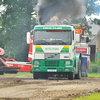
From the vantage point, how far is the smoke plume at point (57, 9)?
89.9ft

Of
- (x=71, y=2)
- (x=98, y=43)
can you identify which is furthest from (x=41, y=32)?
(x=98, y=43)

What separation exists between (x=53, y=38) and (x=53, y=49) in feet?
2.15

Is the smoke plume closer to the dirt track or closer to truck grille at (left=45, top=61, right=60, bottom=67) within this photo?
truck grille at (left=45, top=61, right=60, bottom=67)

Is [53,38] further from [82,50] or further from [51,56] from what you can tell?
[82,50]

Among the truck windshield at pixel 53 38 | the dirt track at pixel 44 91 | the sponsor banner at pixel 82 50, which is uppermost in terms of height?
the truck windshield at pixel 53 38

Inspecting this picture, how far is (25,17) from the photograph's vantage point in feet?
156

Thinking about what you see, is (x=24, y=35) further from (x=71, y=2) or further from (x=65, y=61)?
(x=65, y=61)

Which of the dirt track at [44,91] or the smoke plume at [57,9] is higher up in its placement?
the smoke plume at [57,9]

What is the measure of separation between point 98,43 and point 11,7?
18.3 meters

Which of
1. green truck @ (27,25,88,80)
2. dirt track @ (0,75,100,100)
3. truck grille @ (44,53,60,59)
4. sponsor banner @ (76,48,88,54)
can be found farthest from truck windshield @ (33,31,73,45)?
sponsor banner @ (76,48,88,54)

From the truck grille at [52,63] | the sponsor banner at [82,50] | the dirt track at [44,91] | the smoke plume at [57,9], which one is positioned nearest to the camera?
the dirt track at [44,91]

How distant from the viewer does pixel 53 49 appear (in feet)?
68.7

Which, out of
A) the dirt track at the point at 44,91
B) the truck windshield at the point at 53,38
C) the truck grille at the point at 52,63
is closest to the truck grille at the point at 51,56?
the truck grille at the point at 52,63

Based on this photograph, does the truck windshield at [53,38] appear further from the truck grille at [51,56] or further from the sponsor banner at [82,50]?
the sponsor banner at [82,50]
